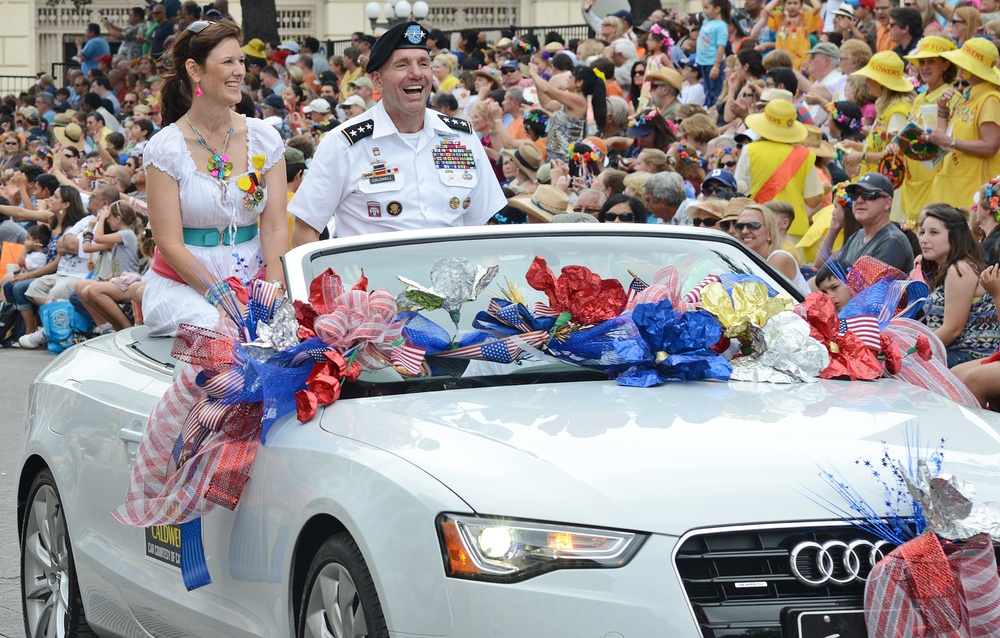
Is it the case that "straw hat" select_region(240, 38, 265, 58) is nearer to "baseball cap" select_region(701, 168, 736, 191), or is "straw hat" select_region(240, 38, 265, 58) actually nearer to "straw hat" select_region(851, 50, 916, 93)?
"straw hat" select_region(851, 50, 916, 93)

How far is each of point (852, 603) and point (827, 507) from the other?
0.68 ft

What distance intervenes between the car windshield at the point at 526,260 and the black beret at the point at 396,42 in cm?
139

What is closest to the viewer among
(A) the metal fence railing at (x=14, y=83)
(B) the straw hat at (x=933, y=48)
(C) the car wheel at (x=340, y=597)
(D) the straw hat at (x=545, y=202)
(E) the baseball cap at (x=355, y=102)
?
(C) the car wheel at (x=340, y=597)

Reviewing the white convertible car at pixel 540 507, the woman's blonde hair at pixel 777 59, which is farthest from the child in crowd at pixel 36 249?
the white convertible car at pixel 540 507

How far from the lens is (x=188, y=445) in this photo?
4.53 m

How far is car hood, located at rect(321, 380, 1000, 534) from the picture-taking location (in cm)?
333

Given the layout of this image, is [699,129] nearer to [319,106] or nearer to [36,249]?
[319,106]

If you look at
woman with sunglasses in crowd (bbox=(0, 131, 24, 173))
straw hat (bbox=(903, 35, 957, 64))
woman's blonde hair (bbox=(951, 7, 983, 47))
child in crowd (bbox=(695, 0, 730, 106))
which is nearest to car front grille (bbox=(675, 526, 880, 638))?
straw hat (bbox=(903, 35, 957, 64))

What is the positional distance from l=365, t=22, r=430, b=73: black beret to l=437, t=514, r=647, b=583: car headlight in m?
3.25

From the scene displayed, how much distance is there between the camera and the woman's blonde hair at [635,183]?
10828 mm

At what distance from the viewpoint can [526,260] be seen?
5.01 m

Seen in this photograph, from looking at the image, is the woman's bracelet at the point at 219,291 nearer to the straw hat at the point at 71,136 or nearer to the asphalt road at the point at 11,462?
the asphalt road at the point at 11,462

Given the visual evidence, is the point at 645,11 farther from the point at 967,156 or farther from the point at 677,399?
the point at 677,399

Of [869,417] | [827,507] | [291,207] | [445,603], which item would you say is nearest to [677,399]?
[869,417]
